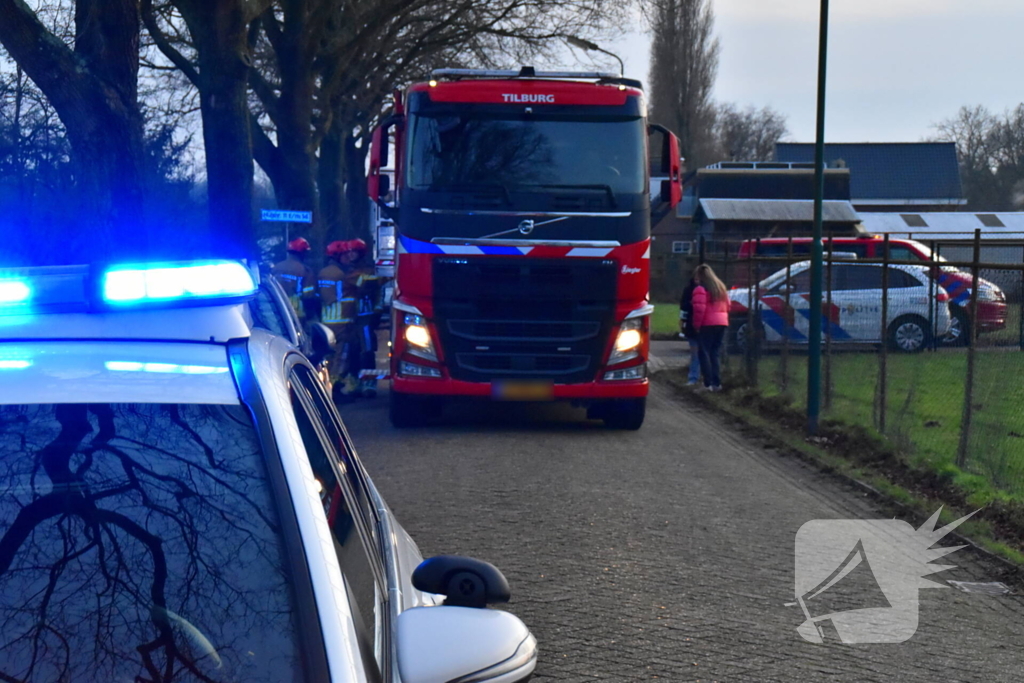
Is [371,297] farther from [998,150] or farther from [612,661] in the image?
[998,150]

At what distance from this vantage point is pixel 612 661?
499 centimetres

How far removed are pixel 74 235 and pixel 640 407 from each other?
656 centimetres

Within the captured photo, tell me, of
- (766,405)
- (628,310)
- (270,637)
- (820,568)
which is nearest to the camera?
(270,637)

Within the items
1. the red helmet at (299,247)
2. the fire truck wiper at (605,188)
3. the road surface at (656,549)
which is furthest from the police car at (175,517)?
the red helmet at (299,247)

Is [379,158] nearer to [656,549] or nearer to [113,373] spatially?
[656,549]

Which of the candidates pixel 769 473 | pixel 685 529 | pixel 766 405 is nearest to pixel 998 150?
pixel 766 405

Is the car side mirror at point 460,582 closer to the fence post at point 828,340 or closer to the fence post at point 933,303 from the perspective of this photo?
the fence post at point 933,303

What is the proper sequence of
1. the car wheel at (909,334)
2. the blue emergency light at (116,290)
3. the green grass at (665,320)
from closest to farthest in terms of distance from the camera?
the blue emergency light at (116,290), the car wheel at (909,334), the green grass at (665,320)

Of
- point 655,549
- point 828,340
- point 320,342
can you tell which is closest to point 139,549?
point 655,549

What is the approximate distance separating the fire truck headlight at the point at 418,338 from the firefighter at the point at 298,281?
2.73 m

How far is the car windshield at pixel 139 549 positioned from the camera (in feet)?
6.56

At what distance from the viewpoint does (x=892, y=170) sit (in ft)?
220

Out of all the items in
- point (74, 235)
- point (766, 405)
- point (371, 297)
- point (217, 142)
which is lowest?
point (766, 405)
